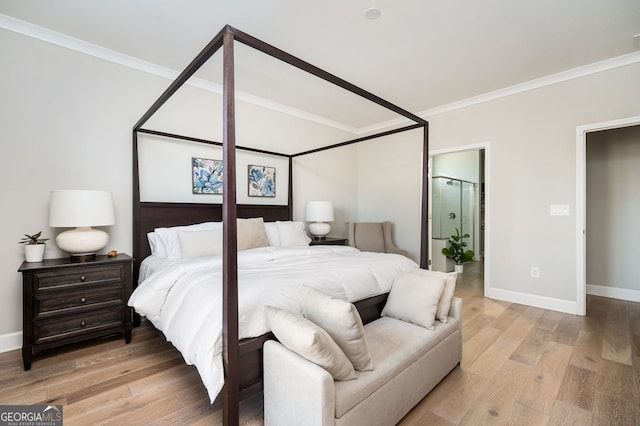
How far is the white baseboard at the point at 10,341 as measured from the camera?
2.35m

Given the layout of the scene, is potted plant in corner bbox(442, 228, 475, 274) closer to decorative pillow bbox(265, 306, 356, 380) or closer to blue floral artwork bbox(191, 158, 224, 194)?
blue floral artwork bbox(191, 158, 224, 194)

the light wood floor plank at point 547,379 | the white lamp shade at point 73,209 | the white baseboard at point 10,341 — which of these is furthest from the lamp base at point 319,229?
the white baseboard at point 10,341

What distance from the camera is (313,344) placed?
4.05ft

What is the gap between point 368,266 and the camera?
2.34m

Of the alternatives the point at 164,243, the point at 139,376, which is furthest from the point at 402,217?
the point at 139,376

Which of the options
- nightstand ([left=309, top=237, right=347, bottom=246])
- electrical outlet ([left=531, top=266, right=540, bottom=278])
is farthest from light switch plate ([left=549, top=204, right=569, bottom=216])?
nightstand ([left=309, top=237, right=347, bottom=246])

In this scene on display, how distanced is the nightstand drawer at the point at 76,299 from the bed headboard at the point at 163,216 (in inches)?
15.9

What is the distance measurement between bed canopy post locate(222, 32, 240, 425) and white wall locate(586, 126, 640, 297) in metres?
4.90

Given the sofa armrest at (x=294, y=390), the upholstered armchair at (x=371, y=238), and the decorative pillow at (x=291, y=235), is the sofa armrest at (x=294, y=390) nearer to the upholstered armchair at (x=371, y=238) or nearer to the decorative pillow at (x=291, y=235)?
the decorative pillow at (x=291, y=235)

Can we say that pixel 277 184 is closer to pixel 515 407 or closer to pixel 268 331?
pixel 268 331

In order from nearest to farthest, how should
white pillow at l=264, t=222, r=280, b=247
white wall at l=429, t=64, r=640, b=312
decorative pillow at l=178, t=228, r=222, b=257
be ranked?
decorative pillow at l=178, t=228, r=222, b=257, white wall at l=429, t=64, r=640, b=312, white pillow at l=264, t=222, r=280, b=247

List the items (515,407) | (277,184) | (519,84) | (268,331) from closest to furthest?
(268,331)
(515,407)
(519,84)
(277,184)

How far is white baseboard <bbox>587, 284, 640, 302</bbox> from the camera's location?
3.68 meters

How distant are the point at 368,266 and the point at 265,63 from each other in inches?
90.0
